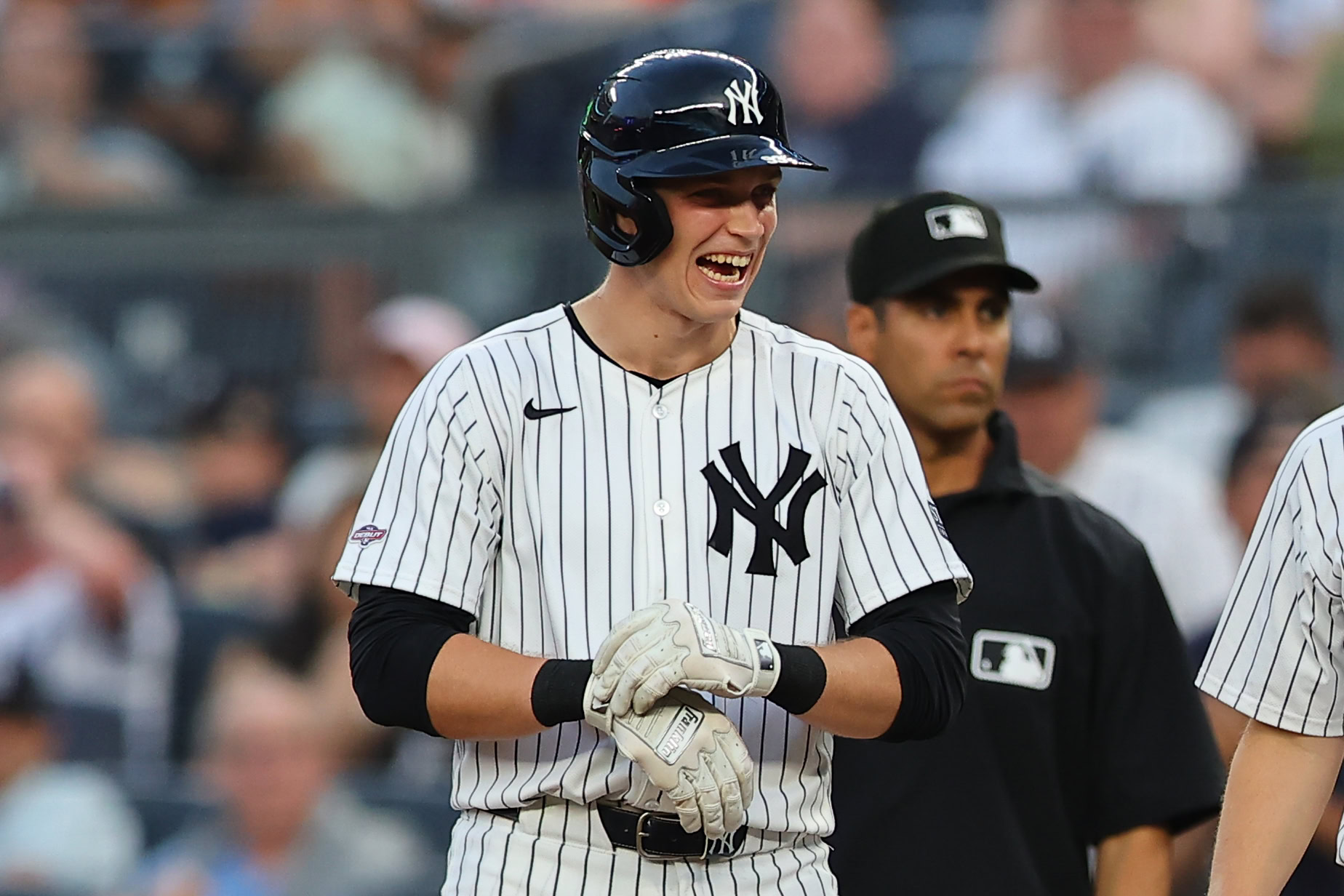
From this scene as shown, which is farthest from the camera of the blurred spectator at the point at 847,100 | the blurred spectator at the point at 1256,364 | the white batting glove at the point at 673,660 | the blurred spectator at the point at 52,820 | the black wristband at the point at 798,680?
the blurred spectator at the point at 847,100

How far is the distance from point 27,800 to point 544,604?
406 centimetres

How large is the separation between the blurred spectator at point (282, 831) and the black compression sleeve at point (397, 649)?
119 inches

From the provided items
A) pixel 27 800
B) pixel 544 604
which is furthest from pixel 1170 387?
pixel 544 604

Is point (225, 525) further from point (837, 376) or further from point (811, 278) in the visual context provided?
point (837, 376)

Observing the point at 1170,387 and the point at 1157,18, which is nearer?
the point at 1170,387

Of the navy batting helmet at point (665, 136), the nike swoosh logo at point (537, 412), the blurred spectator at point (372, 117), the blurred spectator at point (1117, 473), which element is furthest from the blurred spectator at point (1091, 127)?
the nike swoosh logo at point (537, 412)

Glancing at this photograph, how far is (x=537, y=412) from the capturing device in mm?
2547

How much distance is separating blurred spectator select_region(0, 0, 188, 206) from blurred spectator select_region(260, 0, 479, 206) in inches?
19.8

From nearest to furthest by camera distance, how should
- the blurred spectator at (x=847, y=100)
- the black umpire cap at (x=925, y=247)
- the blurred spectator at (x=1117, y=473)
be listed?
the black umpire cap at (x=925, y=247) < the blurred spectator at (x=1117, y=473) < the blurred spectator at (x=847, y=100)

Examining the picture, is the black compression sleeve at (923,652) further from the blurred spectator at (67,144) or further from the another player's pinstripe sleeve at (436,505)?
the blurred spectator at (67,144)

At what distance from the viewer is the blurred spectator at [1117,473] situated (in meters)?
4.80

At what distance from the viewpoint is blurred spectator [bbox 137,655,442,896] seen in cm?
541

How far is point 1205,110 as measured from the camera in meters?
6.78

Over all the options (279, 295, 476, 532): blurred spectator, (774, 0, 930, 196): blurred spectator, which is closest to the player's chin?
(279, 295, 476, 532): blurred spectator
